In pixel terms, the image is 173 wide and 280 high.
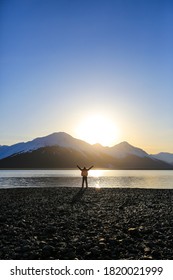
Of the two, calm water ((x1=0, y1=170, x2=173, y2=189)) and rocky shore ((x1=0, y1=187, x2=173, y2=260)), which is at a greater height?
rocky shore ((x1=0, y1=187, x2=173, y2=260))

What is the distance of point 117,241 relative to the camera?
36.4ft

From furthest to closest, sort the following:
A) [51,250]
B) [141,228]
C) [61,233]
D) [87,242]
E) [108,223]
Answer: [108,223], [141,228], [61,233], [87,242], [51,250]

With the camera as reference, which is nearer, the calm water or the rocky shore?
the rocky shore

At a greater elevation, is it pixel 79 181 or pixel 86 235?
pixel 86 235

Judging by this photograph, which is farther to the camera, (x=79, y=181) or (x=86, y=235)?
(x=79, y=181)

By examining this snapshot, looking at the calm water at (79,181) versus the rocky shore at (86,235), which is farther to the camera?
the calm water at (79,181)

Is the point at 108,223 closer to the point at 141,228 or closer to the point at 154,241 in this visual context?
the point at 141,228

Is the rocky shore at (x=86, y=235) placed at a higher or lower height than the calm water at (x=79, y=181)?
higher

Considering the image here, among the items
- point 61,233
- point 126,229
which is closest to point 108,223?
point 126,229
